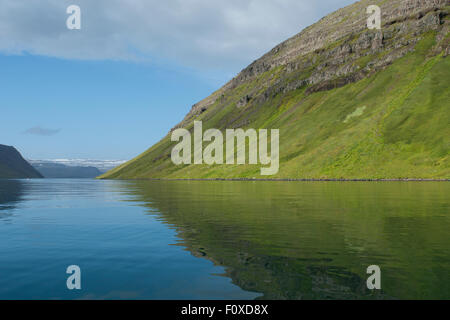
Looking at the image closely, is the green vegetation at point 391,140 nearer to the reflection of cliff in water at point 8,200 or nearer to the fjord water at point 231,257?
the reflection of cliff in water at point 8,200

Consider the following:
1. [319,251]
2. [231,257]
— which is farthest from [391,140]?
[231,257]

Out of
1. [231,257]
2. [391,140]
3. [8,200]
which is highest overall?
[391,140]

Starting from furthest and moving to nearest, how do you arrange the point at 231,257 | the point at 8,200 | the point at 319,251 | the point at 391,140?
the point at 391,140 → the point at 8,200 → the point at 319,251 → the point at 231,257

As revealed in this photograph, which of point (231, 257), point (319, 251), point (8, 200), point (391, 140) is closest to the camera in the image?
point (231, 257)

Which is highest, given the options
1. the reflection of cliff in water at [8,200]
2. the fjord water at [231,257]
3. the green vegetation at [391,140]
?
the green vegetation at [391,140]

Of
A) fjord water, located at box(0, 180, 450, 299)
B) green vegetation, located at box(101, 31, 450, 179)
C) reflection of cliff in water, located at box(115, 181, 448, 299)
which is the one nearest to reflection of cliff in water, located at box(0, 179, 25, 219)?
fjord water, located at box(0, 180, 450, 299)

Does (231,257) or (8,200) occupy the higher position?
(231,257)

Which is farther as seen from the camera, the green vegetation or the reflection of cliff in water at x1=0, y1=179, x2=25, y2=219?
the green vegetation

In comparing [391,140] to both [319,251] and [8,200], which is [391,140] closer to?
[8,200]

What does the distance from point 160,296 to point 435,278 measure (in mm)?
11106

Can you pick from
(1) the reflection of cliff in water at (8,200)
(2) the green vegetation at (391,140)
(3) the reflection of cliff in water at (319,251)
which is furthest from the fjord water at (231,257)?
(2) the green vegetation at (391,140)

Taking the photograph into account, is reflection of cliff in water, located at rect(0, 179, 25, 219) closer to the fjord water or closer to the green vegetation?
the fjord water
